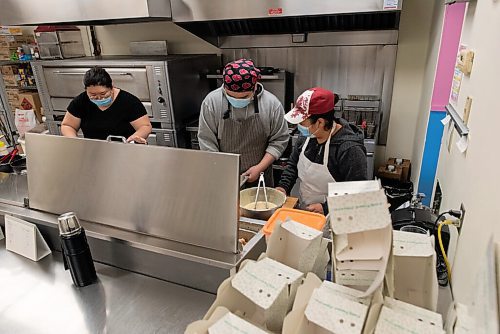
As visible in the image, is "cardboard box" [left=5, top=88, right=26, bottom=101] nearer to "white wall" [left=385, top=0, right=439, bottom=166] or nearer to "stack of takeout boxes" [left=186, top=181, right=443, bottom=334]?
"white wall" [left=385, top=0, right=439, bottom=166]

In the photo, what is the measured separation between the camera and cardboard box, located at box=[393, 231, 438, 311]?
0.68m

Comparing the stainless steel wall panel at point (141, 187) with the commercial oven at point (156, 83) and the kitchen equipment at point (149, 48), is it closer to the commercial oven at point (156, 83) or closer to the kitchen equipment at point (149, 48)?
the commercial oven at point (156, 83)

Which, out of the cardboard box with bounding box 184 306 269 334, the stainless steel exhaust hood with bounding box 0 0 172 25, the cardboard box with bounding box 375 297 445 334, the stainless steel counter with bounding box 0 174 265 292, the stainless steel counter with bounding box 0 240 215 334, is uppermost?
the stainless steel exhaust hood with bounding box 0 0 172 25

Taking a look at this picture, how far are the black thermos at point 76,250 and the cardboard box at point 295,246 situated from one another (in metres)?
0.63

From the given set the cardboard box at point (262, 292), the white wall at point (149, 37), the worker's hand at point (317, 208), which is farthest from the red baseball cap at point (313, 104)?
the white wall at point (149, 37)

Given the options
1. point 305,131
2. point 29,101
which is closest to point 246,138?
point 305,131

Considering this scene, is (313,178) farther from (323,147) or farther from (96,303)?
(96,303)

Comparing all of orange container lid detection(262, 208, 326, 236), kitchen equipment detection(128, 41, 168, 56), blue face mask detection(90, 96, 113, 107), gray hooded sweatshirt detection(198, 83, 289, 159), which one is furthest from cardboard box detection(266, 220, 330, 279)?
kitchen equipment detection(128, 41, 168, 56)

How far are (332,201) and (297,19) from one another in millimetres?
2706

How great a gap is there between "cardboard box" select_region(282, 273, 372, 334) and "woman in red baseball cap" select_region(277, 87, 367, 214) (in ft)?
3.36

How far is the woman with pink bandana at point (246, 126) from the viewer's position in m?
2.17

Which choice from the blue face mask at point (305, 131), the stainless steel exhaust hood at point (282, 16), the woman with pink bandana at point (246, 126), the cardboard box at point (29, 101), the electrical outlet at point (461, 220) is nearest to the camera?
the electrical outlet at point (461, 220)

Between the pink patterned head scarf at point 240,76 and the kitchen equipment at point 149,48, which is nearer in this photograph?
the pink patterned head scarf at point 240,76

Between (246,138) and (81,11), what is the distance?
2.08 meters
